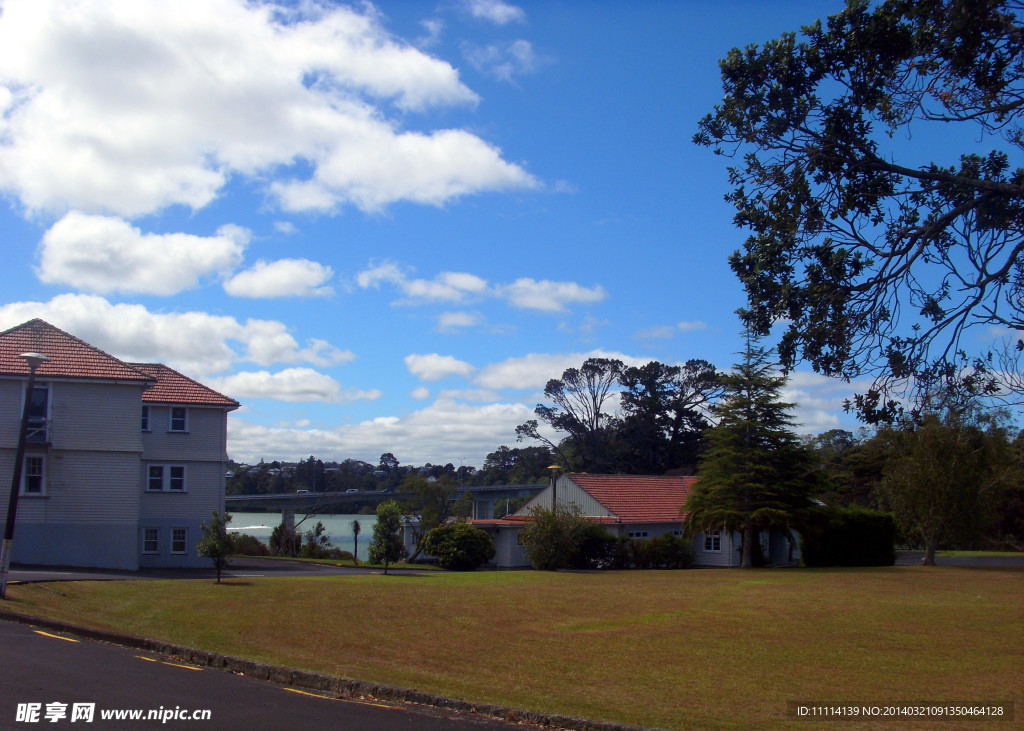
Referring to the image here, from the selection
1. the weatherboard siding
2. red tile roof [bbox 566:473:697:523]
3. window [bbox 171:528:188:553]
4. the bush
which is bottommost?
the bush

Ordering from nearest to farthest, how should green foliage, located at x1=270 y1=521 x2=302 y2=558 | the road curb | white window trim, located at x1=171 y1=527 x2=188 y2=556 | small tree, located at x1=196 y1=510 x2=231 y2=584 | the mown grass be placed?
the road curb
the mown grass
small tree, located at x1=196 y1=510 x2=231 y2=584
white window trim, located at x1=171 y1=527 x2=188 y2=556
green foliage, located at x1=270 y1=521 x2=302 y2=558

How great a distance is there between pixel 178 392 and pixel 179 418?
3.75ft

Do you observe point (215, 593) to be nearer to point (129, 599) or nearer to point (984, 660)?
point (129, 599)

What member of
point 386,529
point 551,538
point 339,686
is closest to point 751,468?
point 551,538

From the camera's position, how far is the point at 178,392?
3756cm

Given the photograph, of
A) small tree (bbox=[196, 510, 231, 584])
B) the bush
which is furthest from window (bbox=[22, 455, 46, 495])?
the bush

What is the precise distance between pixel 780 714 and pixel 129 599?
15295 millimetres

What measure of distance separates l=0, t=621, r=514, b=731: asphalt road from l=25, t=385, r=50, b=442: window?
2232cm

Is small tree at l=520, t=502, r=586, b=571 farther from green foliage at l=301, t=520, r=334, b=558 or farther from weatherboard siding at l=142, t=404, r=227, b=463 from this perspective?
green foliage at l=301, t=520, r=334, b=558

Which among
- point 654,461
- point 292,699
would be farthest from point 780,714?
point 654,461

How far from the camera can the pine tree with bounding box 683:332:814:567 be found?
132 feet

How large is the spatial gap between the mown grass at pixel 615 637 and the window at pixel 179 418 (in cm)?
1284

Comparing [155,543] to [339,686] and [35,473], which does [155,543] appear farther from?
[339,686]

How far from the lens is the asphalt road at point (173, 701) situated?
27.5 ft
